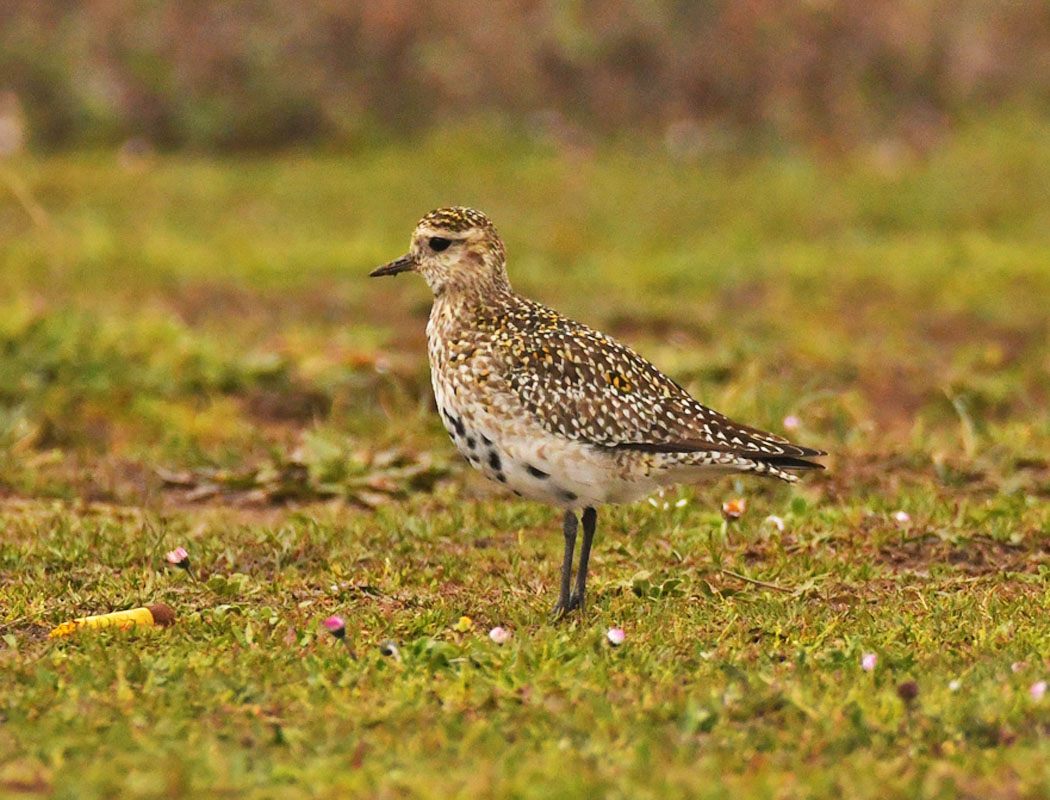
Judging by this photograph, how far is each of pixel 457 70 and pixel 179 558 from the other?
12.3 metres

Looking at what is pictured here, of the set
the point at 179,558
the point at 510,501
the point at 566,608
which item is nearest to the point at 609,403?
the point at 566,608

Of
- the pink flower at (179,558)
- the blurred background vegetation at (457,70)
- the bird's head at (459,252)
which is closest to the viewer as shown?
the pink flower at (179,558)

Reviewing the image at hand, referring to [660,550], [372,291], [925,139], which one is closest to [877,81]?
[925,139]

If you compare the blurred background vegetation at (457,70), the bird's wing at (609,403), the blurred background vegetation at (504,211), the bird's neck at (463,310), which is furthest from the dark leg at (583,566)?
the blurred background vegetation at (457,70)

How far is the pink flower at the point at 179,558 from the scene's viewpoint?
23.7 ft

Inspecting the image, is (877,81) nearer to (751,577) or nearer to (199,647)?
(751,577)

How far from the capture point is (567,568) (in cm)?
704

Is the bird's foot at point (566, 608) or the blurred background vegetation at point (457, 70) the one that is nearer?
the bird's foot at point (566, 608)

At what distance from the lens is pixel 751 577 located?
752cm

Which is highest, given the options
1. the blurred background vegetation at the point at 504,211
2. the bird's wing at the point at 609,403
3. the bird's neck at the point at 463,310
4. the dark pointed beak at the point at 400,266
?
the dark pointed beak at the point at 400,266

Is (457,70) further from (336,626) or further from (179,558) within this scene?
(336,626)

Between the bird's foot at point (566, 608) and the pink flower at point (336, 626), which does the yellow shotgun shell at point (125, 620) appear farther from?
the bird's foot at point (566, 608)

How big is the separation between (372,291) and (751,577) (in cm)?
661

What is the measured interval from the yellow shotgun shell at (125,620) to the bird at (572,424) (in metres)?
1.29
